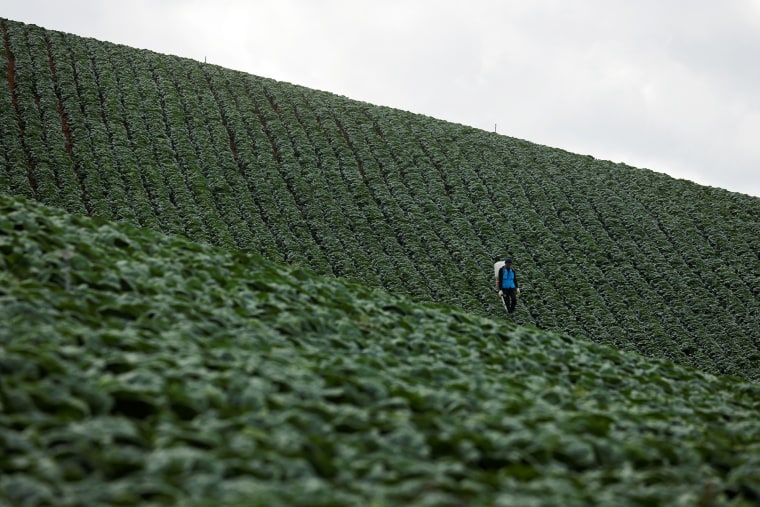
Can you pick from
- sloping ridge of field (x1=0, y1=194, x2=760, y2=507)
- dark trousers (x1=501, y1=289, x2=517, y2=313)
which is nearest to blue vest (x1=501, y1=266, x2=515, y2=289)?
dark trousers (x1=501, y1=289, x2=517, y2=313)

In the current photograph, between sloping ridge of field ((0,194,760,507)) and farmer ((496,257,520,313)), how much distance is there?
8.01m

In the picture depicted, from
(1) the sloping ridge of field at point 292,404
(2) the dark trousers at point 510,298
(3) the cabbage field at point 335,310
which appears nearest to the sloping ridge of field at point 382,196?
(3) the cabbage field at point 335,310

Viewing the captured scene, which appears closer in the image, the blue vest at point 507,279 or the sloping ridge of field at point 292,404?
the sloping ridge of field at point 292,404

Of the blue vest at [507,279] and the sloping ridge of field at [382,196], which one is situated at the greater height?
the sloping ridge of field at [382,196]

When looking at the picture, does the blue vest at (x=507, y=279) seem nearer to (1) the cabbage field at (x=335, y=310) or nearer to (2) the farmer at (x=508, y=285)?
(2) the farmer at (x=508, y=285)

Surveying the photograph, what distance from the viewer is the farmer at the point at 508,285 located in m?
21.3

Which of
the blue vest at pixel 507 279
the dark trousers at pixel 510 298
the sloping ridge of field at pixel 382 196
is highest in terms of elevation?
the sloping ridge of field at pixel 382 196

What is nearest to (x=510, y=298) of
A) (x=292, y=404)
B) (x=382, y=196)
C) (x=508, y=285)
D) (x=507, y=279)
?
(x=508, y=285)

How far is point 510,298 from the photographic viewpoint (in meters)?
22.0

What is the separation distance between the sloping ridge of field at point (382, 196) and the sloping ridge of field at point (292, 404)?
10.2 metres

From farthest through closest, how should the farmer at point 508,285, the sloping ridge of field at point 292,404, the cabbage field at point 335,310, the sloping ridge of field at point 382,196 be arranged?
1. the sloping ridge of field at point 382,196
2. the farmer at point 508,285
3. the cabbage field at point 335,310
4. the sloping ridge of field at point 292,404

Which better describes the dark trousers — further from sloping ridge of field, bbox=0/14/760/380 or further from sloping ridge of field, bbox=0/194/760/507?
sloping ridge of field, bbox=0/194/760/507

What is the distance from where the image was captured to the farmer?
69.8ft

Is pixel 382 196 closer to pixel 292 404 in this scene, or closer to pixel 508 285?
pixel 508 285
